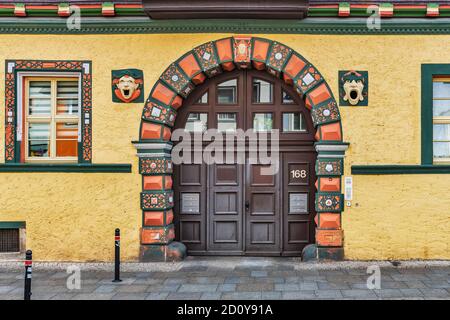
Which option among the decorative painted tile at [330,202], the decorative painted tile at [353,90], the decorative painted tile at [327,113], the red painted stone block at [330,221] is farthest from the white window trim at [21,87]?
the decorative painted tile at [353,90]

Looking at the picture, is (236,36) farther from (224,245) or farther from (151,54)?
(224,245)

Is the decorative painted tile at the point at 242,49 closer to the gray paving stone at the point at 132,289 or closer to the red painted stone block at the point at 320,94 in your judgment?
the red painted stone block at the point at 320,94

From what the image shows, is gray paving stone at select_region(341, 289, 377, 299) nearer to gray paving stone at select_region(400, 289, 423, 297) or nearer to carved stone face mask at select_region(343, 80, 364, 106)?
gray paving stone at select_region(400, 289, 423, 297)

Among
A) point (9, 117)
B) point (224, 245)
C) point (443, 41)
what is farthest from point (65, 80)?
point (443, 41)

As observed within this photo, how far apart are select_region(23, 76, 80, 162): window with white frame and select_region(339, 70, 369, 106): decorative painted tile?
5346 millimetres

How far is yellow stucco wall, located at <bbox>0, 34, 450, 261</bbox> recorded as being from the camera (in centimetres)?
879

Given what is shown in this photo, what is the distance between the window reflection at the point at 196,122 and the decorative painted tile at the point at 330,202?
2.80m

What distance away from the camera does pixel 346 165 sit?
8.85 metres

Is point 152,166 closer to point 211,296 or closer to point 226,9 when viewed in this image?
point 211,296

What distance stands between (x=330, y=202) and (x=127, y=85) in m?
4.60

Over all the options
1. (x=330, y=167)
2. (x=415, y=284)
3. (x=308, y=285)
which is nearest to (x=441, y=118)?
(x=330, y=167)

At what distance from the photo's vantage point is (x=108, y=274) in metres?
8.24

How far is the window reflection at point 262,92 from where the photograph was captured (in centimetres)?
940

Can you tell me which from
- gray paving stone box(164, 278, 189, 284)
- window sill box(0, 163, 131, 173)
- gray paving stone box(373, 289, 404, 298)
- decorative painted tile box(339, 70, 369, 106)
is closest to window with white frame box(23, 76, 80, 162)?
window sill box(0, 163, 131, 173)
